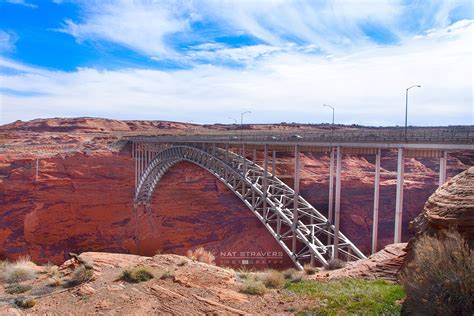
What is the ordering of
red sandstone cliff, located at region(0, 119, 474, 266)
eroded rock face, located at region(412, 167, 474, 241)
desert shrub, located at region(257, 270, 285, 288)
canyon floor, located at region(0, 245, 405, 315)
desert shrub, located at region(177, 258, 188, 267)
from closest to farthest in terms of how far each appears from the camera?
eroded rock face, located at region(412, 167, 474, 241), canyon floor, located at region(0, 245, 405, 315), desert shrub, located at region(257, 270, 285, 288), desert shrub, located at region(177, 258, 188, 267), red sandstone cliff, located at region(0, 119, 474, 266)

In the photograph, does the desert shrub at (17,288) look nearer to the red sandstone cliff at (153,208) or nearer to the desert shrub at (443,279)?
the desert shrub at (443,279)

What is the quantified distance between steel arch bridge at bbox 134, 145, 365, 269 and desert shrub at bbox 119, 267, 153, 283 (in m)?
8.78

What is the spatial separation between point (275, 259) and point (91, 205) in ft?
65.6

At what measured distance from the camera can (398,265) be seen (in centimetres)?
1141

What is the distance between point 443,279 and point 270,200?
16345mm

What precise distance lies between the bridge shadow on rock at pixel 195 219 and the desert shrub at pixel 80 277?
26037mm

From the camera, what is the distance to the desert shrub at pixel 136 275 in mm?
11126

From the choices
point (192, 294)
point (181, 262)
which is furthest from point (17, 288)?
point (192, 294)

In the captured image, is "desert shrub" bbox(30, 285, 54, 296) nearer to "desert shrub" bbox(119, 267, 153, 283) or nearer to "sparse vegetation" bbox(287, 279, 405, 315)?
"desert shrub" bbox(119, 267, 153, 283)

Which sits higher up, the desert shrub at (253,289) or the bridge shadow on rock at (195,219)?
the desert shrub at (253,289)

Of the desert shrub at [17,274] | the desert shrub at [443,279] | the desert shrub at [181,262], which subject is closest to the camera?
the desert shrub at [443,279]

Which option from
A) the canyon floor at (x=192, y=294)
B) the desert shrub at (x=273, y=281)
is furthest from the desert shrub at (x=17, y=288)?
the desert shrub at (x=273, y=281)

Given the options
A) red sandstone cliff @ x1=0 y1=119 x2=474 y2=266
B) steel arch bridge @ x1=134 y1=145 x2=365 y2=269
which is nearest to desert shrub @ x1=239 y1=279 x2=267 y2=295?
steel arch bridge @ x1=134 y1=145 x2=365 y2=269

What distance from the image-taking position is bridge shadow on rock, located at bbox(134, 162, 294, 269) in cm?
3816
